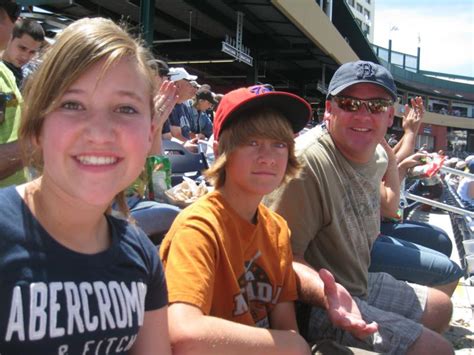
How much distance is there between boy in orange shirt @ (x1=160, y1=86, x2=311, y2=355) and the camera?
4.82 feet

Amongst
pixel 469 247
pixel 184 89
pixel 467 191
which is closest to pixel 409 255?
pixel 469 247

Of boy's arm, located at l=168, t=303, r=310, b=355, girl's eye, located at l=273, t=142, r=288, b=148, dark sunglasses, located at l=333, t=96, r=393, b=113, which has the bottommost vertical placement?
boy's arm, located at l=168, t=303, r=310, b=355

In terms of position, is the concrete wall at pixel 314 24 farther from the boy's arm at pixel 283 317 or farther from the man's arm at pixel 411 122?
the boy's arm at pixel 283 317

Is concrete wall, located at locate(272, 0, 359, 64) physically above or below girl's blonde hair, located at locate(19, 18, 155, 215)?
above

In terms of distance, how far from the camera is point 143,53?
4.61 ft

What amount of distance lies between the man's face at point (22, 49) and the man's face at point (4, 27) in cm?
94

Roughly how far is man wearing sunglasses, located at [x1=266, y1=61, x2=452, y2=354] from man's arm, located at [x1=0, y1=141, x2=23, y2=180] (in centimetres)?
117

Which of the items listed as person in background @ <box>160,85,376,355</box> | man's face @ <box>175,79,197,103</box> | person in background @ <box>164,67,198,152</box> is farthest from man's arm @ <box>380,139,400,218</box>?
man's face @ <box>175,79,197,103</box>

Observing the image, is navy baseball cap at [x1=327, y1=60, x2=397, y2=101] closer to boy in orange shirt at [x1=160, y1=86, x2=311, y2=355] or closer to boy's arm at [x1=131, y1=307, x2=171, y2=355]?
boy in orange shirt at [x1=160, y1=86, x2=311, y2=355]

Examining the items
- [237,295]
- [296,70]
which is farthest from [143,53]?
[296,70]

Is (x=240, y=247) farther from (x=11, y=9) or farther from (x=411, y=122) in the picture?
(x=411, y=122)

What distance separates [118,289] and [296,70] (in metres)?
21.9

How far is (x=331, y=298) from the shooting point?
76.0 inches

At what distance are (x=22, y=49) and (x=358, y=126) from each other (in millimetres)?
2606
